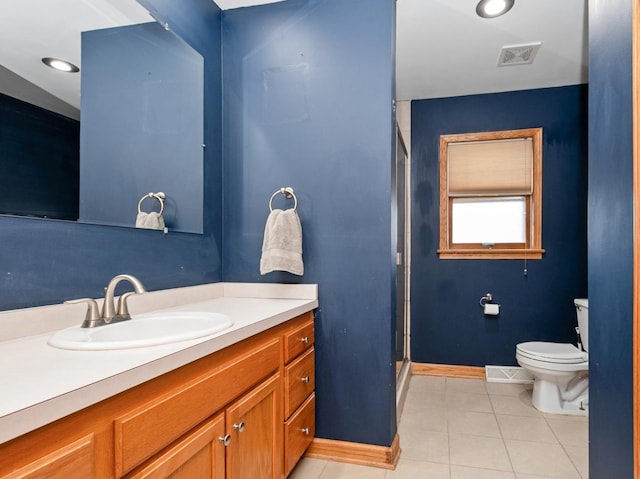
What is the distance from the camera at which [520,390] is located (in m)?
2.96

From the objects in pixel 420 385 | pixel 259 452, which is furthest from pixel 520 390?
pixel 259 452

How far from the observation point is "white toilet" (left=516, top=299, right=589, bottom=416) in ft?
8.18

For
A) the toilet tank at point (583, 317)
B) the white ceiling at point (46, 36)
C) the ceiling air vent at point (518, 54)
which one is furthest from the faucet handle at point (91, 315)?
the toilet tank at point (583, 317)

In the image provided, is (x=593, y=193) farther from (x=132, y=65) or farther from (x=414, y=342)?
(x=414, y=342)

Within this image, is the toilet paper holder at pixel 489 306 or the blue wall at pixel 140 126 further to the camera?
the toilet paper holder at pixel 489 306

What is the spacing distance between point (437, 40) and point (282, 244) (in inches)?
68.8

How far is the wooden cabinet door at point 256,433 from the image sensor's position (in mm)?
1172

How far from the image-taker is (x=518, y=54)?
2.65m

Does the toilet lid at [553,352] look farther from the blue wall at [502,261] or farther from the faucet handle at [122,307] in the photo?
the faucet handle at [122,307]

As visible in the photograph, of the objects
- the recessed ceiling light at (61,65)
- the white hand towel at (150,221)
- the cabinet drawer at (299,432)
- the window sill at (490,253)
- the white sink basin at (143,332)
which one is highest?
the recessed ceiling light at (61,65)

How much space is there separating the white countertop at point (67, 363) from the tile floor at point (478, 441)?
1.03 metres

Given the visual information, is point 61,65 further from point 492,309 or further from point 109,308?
point 492,309

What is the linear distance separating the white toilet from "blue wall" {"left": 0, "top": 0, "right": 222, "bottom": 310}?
2.15 meters

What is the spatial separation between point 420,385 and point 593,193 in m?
2.21
